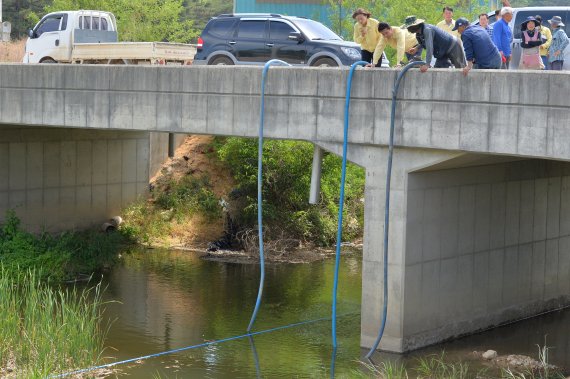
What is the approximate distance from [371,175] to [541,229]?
427cm

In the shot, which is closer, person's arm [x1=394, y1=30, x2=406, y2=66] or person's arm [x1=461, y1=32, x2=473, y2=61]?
person's arm [x1=461, y1=32, x2=473, y2=61]

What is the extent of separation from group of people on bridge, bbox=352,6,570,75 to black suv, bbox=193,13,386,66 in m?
3.68

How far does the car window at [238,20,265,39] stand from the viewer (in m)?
21.0

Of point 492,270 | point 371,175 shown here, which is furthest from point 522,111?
point 492,270

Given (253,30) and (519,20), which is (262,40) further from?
(519,20)

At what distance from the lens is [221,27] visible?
69.4 feet

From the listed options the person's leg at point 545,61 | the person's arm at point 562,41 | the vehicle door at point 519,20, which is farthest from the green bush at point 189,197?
the person's arm at point 562,41

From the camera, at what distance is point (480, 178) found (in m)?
16.0

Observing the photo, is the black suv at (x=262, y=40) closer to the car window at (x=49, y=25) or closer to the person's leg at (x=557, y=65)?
the person's leg at (x=557, y=65)

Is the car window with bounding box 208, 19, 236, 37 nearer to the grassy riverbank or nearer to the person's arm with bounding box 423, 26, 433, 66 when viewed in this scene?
the grassy riverbank

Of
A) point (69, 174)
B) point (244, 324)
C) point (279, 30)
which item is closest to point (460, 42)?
point (244, 324)

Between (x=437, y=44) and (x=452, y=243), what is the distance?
301 cm

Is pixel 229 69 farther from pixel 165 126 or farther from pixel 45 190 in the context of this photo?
pixel 45 190

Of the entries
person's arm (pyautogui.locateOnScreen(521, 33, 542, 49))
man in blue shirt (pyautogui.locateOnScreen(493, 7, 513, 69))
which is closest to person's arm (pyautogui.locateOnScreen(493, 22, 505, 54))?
man in blue shirt (pyautogui.locateOnScreen(493, 7, 513, 69))
